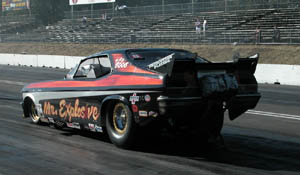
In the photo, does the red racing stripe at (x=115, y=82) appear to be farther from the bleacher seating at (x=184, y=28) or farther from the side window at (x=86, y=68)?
the bleacher seating at (x=184, y=28)

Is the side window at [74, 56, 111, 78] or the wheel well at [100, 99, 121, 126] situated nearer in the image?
the wheel well at [100, 99, 121, 126]

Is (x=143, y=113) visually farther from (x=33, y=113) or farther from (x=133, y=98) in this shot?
(x=33, y=113)

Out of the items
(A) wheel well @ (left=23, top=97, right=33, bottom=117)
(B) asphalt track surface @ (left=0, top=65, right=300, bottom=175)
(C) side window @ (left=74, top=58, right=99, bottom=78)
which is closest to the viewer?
(B) asphalt track surface @ (left=0, top=65, right=300, bottom=175)

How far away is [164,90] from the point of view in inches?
248

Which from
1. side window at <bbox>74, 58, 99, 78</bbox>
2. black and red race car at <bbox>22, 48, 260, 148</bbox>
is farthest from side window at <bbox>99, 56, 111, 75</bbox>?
side window at <bbox>74, 58, 99, 78</bbox>

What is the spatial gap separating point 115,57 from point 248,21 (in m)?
29.5

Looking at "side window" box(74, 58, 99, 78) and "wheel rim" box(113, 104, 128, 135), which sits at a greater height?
"side window" box(74, 58, 99, 78)

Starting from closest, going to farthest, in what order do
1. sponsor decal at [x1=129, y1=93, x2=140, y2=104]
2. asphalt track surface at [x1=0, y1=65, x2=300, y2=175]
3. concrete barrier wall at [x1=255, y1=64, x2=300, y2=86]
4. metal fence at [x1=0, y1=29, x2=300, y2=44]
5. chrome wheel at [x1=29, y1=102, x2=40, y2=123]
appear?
asphalt track surface at [x1=0, y1=65, x2=300, y2=175] → sponsor decal at [x1=129, y1=93, x2=140, y2=104] → chrome wheel at [x1=29, y1=102, x2=40, y2=123] → concrete barrier wall at [x1=255, y1=64, x2=300, y2=86] → metal fence at [x1=0, y1=29, x2=300, y2=44]

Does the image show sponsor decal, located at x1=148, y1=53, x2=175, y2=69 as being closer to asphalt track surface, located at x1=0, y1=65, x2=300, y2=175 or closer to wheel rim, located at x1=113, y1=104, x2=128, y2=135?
wheel rim, located at x1=113, y1=104, x2=128, y2=135

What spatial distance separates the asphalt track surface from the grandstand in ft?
71.6

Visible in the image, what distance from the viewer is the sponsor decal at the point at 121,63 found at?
23.7ft

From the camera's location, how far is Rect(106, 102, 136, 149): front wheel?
6805mm

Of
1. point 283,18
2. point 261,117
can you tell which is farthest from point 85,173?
point 283,18

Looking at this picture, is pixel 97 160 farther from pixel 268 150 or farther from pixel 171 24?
pixel 171 24
